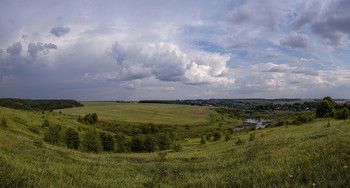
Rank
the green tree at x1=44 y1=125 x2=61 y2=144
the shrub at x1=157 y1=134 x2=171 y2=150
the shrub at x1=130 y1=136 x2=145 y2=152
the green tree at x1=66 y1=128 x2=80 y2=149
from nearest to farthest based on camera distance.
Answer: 1. the green tree at x1=44 y1=125 x2=61 y2=144
2. the green tree at x1=66 y1=128 x2=80 y2=149
3. the shrub at x1=130 y1=136 x2=145 y2=152
4. the shrub at x1=157 y1=134 x2=171 y2=150

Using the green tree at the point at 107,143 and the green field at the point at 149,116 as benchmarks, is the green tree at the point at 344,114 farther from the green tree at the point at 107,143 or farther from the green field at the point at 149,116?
the green field at the point at 149,116

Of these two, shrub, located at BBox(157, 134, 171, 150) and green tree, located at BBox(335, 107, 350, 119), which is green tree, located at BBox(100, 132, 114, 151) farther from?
green tree, located at BBox(335, 107, 350, 119)

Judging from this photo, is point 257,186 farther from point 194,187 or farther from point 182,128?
point 182,128

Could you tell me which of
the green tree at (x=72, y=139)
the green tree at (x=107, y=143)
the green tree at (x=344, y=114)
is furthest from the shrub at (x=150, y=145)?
the green tree at (x=344, y=114)

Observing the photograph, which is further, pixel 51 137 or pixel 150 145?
pixel 150 145

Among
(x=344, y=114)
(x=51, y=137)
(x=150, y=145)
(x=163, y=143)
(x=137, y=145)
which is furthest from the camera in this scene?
(x=163, y=143)

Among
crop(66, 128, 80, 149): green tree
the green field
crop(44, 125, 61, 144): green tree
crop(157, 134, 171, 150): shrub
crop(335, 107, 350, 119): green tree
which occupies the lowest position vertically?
the green field

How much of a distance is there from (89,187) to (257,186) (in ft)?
14.1

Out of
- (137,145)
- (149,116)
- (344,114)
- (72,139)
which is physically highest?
(344,114)

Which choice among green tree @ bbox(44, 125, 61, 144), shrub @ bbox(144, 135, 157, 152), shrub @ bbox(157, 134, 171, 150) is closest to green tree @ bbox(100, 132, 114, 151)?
shrub @ bbox(144, 135, 157, 152)

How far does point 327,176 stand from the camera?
11.5ft

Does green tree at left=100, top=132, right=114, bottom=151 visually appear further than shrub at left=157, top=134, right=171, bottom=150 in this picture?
No

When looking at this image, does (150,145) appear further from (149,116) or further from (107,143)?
(149,116)

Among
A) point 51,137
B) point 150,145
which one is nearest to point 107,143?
point 150,145
